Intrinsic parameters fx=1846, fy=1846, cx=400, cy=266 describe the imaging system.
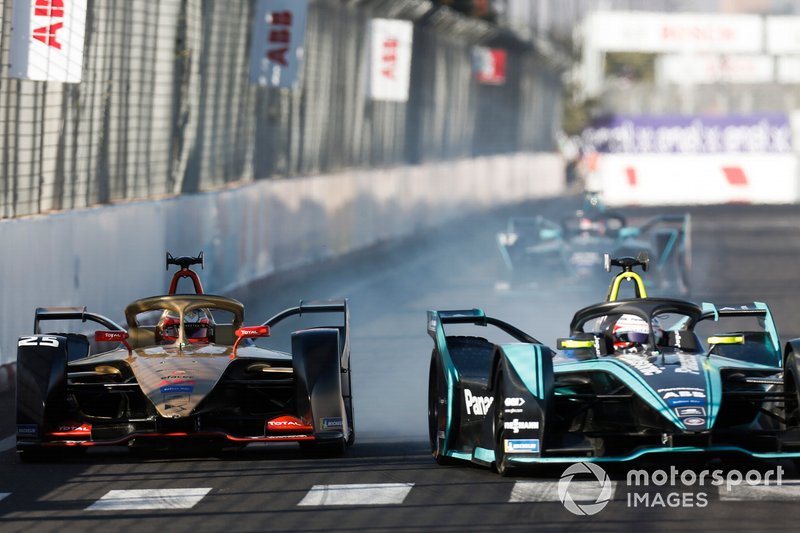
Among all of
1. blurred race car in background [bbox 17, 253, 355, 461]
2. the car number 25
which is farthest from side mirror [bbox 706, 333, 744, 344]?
the car number 25

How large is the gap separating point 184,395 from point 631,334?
260cm

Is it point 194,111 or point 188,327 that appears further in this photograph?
point 194,111

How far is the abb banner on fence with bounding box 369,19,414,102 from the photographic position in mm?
34812

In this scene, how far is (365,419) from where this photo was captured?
1262 centimetres

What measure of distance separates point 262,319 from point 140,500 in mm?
10674

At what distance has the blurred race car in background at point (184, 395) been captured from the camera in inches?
407

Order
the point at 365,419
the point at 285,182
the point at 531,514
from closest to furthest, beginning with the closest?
the point at 531,514 → the point at 365,419 → the point at 285,182

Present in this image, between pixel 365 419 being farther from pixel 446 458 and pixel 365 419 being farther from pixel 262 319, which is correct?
pixel 262 319

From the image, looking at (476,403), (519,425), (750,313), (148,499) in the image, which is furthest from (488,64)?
(148,499)

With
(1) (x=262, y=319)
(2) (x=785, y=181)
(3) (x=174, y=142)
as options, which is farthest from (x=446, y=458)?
(2) (x=785, y=181)

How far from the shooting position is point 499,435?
9688 mm

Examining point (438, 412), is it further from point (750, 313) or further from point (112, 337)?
point (112, 337)

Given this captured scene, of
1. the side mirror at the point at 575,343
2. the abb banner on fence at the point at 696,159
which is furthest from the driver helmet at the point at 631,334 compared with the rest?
the abb banner on fence at the point at 696,159

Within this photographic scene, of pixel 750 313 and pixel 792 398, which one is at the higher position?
pixel 750 313
